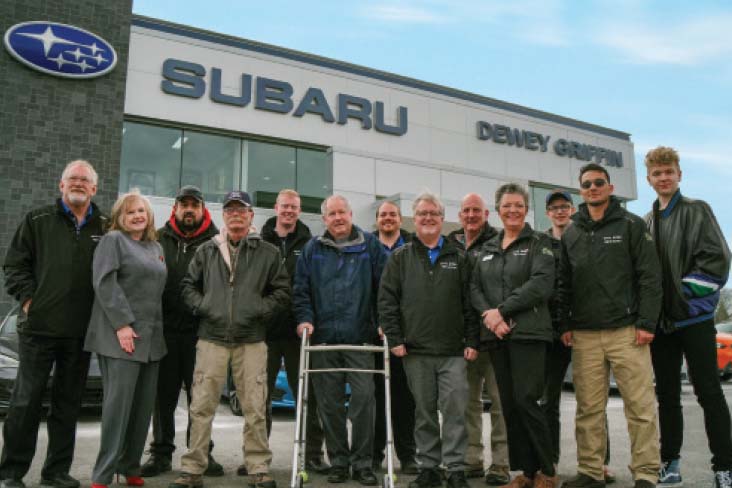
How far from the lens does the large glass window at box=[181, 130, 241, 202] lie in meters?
15.3

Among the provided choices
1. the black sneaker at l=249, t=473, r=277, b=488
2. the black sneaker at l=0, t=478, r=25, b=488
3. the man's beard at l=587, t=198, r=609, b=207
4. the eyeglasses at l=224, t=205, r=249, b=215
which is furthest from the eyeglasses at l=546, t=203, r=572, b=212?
the black sneaker at l=0, t=478, r=25, b=488

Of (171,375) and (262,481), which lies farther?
(171,375)

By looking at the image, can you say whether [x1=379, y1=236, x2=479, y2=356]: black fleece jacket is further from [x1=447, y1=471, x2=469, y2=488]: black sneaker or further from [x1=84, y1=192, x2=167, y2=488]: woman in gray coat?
[x1=84, y1=192, x2=167, y2=488]: woman in gray coat

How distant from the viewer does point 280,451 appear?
5.86 metres

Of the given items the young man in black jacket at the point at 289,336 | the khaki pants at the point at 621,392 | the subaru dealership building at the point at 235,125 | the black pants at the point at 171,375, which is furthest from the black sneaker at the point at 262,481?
the subaru dealership building at the point at 235,125

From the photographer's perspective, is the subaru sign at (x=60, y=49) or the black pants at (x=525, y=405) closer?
the black pants at (x=525, y=405)

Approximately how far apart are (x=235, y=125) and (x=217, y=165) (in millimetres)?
1169

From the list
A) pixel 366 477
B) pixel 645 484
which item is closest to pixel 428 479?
pixel 366 477

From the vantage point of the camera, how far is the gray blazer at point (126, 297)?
162 inches

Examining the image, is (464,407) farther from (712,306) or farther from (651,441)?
(712,306)

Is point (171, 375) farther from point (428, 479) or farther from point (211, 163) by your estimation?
point (211, 163)

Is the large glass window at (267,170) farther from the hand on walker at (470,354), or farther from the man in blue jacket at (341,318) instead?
the hand on walker at (470,354)

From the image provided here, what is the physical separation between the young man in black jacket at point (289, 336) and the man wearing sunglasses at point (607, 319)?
81.9 inches

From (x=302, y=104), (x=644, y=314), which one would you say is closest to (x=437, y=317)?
(x=644, y=314)
